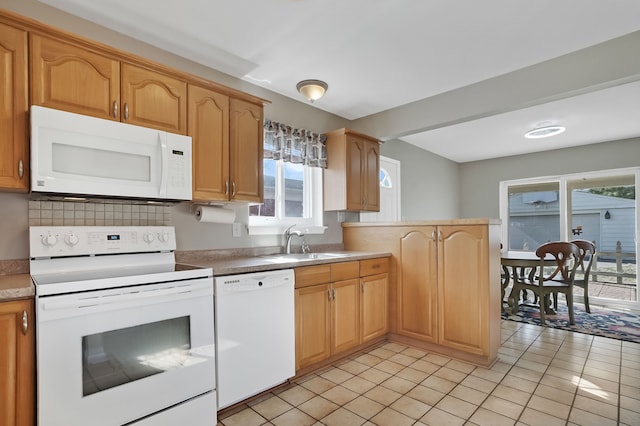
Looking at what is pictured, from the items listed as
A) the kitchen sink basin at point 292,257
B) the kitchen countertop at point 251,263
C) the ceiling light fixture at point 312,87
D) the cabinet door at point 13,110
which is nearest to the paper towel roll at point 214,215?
the kitchen countertop at point 251,263

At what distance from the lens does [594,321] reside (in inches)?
157

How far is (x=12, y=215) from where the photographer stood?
184 centimetres

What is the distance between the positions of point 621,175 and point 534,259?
2.32 metres

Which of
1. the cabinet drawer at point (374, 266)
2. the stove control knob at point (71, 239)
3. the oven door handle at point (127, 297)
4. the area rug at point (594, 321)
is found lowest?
the area rug at point (594, 321)

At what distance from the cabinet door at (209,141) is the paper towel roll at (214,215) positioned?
19 centimetres

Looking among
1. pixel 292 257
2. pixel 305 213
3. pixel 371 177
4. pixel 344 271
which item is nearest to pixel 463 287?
pixel 344 271

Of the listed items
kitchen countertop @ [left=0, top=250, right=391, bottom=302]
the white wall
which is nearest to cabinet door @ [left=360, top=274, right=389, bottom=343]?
kitchen countertop @ [left=0, top=250, right=391, bottom=302]

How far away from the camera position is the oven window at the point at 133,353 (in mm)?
1512

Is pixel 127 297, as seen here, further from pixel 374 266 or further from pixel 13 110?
pixel 374 266

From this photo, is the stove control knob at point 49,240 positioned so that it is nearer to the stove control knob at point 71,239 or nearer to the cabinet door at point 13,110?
the stove control knob at point 71,239

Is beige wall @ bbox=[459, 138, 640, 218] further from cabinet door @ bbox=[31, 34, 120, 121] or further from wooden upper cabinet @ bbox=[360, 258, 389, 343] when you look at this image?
cabinet door @ bbox=[31, 34, 120, 121]

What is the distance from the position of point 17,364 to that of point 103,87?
4.62 feet

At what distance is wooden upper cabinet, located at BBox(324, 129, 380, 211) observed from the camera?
352cm

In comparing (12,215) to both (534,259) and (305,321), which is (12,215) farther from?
(534,259)
